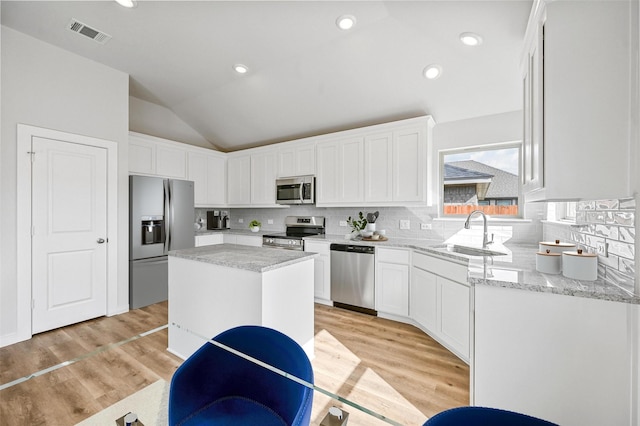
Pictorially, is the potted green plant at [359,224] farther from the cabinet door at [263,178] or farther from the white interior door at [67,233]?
the white interior door at [67,233]

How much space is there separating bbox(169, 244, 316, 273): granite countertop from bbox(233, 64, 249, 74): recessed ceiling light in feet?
7.35

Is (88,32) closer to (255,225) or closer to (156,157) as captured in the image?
(156,157)

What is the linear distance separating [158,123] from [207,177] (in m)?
1.17

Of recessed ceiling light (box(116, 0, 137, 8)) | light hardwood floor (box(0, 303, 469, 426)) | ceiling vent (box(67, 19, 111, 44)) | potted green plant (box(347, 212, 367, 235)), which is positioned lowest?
light hardwood floor (box(0, 303, 469, 426))

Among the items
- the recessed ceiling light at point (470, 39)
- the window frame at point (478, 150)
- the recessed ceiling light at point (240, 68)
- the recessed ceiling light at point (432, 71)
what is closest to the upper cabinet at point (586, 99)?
the recessed ceiling light at point (470, 39)

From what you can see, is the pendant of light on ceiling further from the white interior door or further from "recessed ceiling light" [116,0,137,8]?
the white interior door

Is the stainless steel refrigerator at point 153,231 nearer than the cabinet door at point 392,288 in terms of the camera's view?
No

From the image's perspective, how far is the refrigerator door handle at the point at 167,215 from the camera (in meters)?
3.92

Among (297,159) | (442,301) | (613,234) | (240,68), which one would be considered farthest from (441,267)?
(240,68)

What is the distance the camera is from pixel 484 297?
1438 millimetres

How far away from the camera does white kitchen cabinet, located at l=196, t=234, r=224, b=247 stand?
4.57 meters

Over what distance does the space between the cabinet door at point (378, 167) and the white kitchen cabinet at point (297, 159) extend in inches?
35.2

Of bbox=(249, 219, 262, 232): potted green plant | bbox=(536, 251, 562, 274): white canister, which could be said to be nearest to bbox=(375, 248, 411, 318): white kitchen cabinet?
bbox=(536, 251, 562, 274): white canister

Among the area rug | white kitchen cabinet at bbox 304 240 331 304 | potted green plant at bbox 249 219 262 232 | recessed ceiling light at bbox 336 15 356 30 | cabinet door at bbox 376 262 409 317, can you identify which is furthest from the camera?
potted green plant at bbox 249 219 262 232
